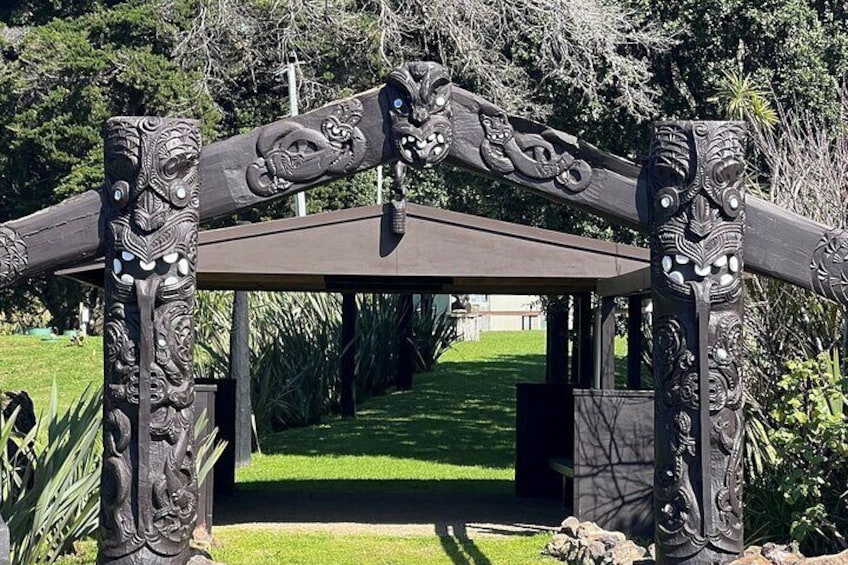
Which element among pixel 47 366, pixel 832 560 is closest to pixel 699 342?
pixel 832 560

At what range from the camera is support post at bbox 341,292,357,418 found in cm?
1844

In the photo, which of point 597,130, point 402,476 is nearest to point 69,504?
point 402,476

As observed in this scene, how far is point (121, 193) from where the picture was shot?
5.72 metres

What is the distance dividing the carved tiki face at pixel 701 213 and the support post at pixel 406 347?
1601 cm

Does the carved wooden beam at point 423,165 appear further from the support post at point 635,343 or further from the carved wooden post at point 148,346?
the support post at point 635,343

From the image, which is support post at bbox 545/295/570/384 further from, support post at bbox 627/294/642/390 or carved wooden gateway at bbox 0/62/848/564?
carved wooden gateway at bbox 0/62/848/564

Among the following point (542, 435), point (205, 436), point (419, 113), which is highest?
point (419, 113)

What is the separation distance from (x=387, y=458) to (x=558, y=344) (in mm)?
3097

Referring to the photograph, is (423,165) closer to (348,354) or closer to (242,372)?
(242,372)

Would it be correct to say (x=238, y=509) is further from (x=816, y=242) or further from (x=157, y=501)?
(x=816, y=242)

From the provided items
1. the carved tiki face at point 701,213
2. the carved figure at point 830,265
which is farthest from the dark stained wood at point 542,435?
the carved tiki face at point 701,213

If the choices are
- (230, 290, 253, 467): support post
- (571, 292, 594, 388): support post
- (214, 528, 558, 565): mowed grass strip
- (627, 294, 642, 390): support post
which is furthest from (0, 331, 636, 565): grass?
(627, 294, 642, 390): support post

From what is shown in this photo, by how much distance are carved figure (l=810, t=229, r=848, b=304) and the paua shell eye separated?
298 cm

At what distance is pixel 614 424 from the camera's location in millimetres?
10883
